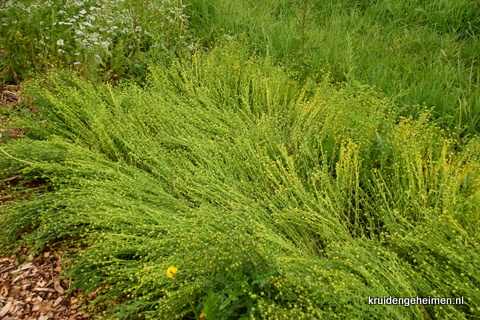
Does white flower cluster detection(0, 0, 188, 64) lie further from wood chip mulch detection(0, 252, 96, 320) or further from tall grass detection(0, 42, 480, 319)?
wood chip mulch detection(0, 252, 96, 320)

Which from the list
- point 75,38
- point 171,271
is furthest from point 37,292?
point 75,38

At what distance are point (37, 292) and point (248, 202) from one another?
1308 mm

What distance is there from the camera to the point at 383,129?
100 inches

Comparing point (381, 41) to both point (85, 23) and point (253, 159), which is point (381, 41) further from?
point (85, 23)

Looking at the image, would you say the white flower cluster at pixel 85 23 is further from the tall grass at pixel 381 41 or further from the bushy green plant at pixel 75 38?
the tall grass at pixel 381 41

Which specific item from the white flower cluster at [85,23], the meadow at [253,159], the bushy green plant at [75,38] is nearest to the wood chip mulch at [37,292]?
the meadow at [253,159]

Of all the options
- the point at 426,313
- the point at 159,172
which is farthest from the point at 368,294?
the point at 159,172

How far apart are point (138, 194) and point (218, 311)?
0.97 m

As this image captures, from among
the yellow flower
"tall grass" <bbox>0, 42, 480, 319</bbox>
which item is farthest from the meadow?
the yellow flower

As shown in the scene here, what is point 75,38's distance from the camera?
11.8ft

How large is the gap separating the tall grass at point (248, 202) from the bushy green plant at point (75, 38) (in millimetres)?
331

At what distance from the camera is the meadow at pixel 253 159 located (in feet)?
5.68

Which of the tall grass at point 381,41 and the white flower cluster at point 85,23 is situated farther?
the white flower cluster at point 85,23

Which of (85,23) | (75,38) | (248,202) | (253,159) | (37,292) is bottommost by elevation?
(37,292)
